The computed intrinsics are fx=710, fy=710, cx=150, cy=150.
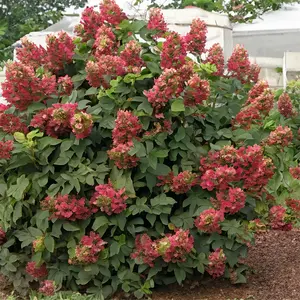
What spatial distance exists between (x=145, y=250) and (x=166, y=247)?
0.14 m

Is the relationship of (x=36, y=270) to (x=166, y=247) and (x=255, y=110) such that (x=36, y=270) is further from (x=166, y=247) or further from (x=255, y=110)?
(x=255, y=110)

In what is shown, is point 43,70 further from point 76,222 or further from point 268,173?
point 268,173

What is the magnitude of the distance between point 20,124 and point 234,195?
1300mm

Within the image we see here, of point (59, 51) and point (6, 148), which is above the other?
point (59, 51)

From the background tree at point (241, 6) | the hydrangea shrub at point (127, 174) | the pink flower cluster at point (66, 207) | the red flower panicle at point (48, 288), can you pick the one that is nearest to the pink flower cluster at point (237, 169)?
the hydrangea shrub at point (127, 174)

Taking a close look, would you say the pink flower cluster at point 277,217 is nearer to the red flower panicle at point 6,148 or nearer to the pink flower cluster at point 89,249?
the pink flower cluster at point 89,249

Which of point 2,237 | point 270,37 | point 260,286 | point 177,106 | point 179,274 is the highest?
point 177,106

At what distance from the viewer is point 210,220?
3672 mm

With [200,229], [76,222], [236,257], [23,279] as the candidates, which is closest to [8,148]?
[76,222]

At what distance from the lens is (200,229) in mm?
3758

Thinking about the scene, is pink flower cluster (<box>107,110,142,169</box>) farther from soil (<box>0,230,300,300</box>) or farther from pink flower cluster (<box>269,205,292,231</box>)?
pink flower cluster (<box>269,205,292,231</box>)

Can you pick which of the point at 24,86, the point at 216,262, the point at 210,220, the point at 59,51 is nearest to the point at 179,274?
the point at 216,262

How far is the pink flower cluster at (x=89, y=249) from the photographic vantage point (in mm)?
3754

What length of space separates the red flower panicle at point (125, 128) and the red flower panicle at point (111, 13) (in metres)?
0.84
